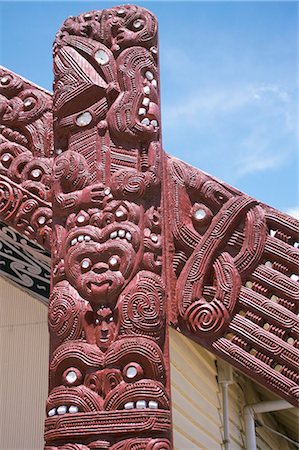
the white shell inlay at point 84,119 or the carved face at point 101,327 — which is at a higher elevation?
the white shell inlay at point 84,119

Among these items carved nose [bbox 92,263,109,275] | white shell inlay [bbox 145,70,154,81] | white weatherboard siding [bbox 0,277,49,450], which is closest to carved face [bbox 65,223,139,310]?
carved nose [bbox 92,263,109,275]

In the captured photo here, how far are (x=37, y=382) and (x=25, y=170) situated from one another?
1.53 metres

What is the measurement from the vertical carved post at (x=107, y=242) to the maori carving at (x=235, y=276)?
0.18 meters

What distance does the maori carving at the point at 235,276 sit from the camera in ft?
10.4

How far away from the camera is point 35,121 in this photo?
A: 3.95 m

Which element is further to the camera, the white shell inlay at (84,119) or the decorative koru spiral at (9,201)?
the decorative koru spiral at (9,201)

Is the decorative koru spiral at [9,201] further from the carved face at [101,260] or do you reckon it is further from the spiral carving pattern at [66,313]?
the spiral carving pattern at [66,313]

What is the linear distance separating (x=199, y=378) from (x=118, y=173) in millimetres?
1857

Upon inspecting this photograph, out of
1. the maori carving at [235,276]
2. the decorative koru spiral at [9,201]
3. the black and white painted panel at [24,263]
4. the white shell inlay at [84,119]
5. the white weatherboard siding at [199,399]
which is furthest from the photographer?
the white weatherboard siding at [199,399]

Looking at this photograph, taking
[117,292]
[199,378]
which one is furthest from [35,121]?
[199,378]

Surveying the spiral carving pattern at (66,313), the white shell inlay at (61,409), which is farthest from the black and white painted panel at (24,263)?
the white shell inlay at (61,409)

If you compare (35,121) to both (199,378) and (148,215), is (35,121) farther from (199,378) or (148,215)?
(199,378)

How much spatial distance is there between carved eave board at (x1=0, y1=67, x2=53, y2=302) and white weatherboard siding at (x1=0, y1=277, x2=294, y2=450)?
55 centimetres

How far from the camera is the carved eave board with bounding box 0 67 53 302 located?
365 centimetres
